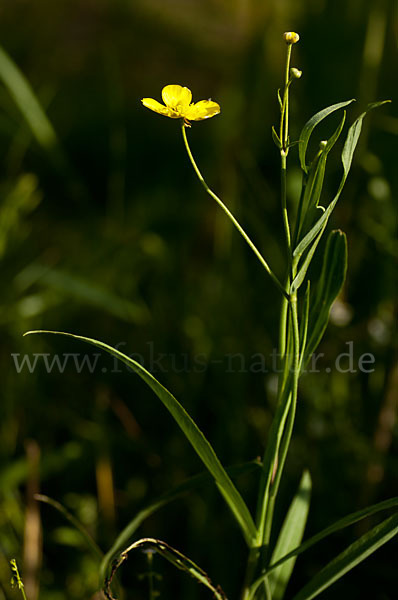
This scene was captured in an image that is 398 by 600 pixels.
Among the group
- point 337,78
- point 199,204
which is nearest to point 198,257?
point 199,204

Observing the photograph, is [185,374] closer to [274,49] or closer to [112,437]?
[112,437]

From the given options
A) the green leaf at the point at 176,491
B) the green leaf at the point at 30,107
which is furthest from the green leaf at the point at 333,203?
the green leaf at the point at 30,107

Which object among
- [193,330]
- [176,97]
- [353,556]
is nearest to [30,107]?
[193,330]

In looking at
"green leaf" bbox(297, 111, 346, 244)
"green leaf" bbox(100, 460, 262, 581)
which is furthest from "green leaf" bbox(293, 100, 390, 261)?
"green leaf" bbox(100, 460, 262, 581)

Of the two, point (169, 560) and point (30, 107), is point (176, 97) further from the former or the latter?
point (30, 107)

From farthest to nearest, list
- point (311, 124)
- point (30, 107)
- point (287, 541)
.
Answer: point (30, 107) → point (287, 541) → point (311, 124)

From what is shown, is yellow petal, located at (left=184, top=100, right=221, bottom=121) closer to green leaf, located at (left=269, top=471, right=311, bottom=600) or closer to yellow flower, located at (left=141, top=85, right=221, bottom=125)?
yellow flower, located at (left=141, top=85, right=221, bottom=125)
